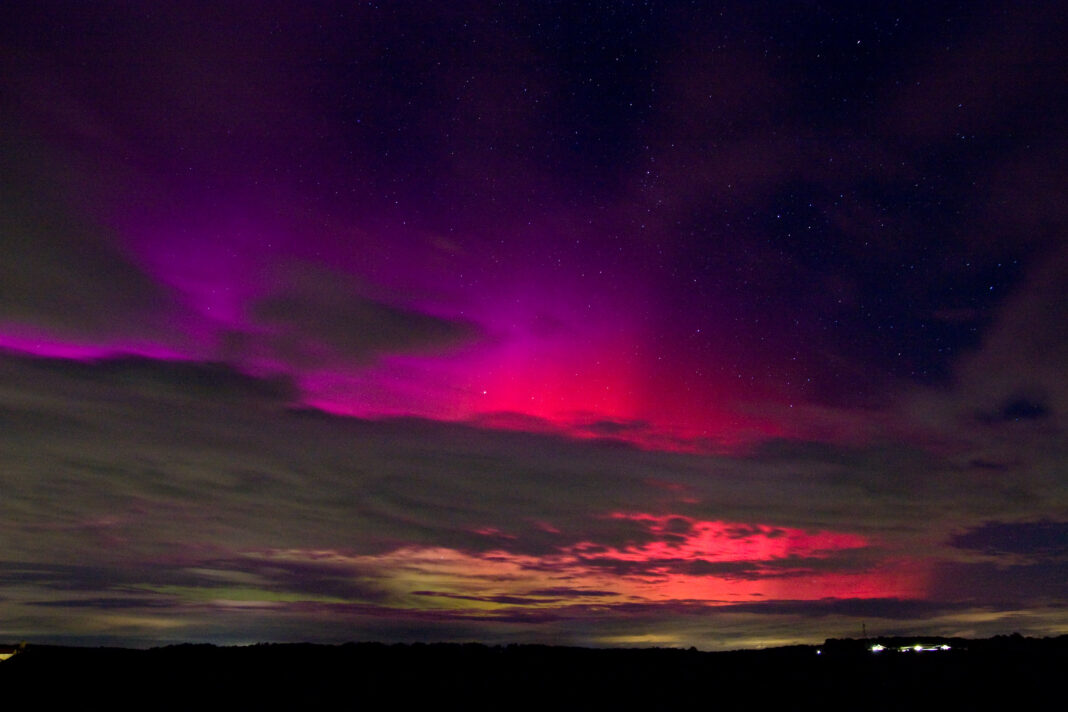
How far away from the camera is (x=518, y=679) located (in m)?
19.7

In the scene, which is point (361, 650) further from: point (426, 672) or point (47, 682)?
point (47, 682)

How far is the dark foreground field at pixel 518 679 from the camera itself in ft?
58.9

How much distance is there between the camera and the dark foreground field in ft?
58.9

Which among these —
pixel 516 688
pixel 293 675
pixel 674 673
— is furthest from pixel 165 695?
pixel 674 673

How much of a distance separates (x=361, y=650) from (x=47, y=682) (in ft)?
Answer: 26.8

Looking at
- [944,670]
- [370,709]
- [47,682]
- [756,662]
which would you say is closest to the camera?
[370,709]

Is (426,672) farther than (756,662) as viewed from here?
No

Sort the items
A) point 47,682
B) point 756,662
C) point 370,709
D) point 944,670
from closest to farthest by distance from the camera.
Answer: point 370,709, point 47,682, point 944,670, point 756,662

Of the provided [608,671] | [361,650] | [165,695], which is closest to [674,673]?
[608,671]

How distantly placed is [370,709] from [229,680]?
4.23 m

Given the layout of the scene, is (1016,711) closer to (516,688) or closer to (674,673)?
(674,673)

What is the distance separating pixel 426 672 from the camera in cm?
2006

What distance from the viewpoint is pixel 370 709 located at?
57.3 feet

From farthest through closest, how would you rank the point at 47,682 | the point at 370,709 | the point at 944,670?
the point at 944,670 < the point at 47,682 < the point at 370,709
